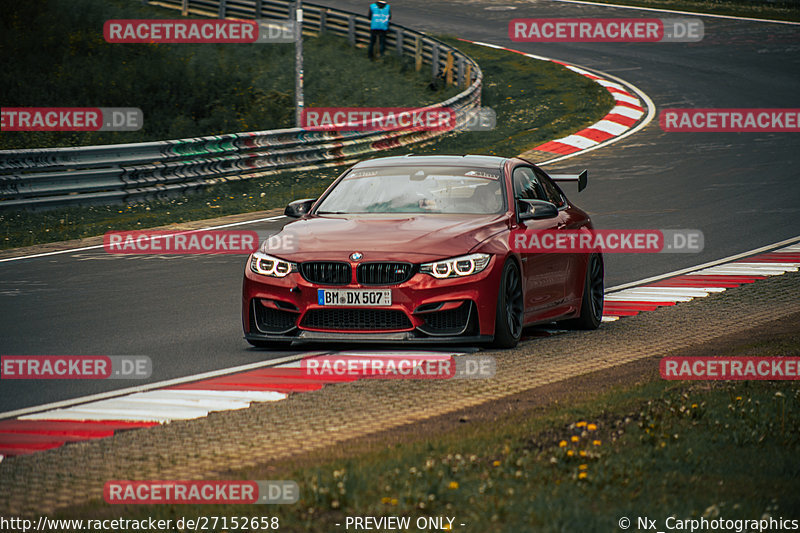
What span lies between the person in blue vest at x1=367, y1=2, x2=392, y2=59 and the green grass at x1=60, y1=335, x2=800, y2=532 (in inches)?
1198

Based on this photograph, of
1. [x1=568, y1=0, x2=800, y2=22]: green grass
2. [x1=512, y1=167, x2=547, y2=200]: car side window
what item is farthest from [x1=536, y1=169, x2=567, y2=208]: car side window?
[x1=568, y1=0, x2=800, y2=22]: green grass

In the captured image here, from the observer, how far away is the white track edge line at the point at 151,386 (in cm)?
796

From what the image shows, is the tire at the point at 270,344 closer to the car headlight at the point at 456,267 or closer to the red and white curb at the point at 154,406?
the red and white curb at the point at 154,406

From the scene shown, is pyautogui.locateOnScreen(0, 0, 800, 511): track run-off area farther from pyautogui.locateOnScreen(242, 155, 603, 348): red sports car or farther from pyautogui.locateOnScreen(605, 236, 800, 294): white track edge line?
pyautogui.locateOnScreen(242, 155, 603, 348): red sports car

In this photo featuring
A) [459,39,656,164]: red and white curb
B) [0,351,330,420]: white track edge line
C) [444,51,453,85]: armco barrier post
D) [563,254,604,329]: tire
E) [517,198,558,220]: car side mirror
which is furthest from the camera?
[444,51,453,85]: armco barrier post

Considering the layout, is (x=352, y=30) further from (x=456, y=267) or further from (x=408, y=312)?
(x=408, y=312)

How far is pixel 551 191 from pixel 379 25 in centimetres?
2584

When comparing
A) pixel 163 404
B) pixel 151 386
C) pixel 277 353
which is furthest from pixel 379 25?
pixel 163 404

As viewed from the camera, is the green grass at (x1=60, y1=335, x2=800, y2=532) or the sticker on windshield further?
the sticker on windshield

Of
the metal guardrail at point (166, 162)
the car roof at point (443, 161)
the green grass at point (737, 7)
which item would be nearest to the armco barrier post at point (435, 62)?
the metal guardrail at point (166, 162)

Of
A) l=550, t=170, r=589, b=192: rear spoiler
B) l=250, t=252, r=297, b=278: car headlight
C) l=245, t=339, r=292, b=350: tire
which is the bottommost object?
l=245, t=339, r=292, b=350: tire

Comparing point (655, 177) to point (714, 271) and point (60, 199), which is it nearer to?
point (714, 271)

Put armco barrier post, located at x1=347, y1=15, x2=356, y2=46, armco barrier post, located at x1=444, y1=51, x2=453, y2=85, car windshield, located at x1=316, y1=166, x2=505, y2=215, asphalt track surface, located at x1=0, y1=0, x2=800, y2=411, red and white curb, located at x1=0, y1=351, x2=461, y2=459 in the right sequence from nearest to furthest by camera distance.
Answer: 1. red and white curb, located at x1=0, y1=351, x2=461, y2=459
2. asphalt track surface, located at x1=0, y1=0, x2=800, y2=411
3. car windshield, located at x1=316, y1=166, x2=505, y2=215
4. armco barrier post, located at x1=444, y1=51, x2=453, y2=85
5. armco barrier post, located at x1=347, y1=15, x2=356, y2=46

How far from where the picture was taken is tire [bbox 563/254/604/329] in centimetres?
1135
